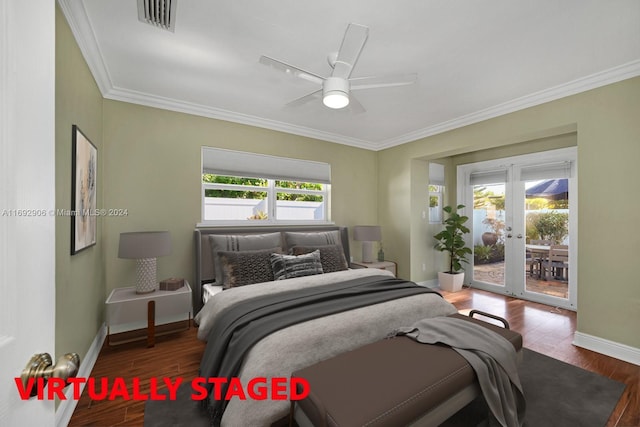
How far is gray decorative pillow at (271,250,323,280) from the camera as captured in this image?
2.99 meters

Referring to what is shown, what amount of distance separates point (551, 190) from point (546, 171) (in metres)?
0.29

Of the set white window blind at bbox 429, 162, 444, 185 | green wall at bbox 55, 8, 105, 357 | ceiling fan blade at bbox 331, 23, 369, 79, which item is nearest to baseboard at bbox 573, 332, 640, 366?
white window blind at bbox 429, 162, 444, 185

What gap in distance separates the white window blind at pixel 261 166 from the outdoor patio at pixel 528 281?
10.5ft

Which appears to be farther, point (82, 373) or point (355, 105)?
point (355, 105)

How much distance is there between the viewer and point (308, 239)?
3.78 meters

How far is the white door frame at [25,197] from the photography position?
50 centimetres

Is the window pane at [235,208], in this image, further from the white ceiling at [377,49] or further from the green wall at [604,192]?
the green wall at [604,192]

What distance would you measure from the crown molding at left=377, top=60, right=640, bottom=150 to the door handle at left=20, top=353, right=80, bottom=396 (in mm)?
4087

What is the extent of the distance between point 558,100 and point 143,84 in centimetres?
438

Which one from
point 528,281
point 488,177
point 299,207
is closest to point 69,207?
point 299,207

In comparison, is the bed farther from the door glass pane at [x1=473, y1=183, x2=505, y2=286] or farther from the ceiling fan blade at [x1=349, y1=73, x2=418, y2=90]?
the door glass pane at [x1=473, y1=183, x2=505, y2=286]

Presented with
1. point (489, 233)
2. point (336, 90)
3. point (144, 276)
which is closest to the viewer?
point (336, 90)

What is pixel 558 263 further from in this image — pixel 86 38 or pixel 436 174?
pixel 86 38

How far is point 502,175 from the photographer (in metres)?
4.70
